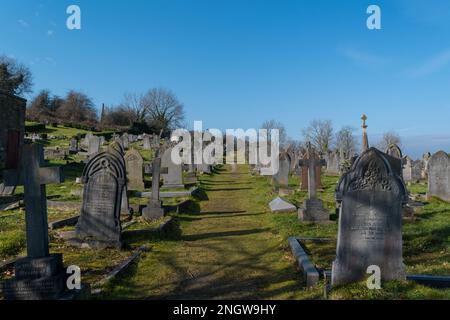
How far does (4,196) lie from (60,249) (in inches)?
283

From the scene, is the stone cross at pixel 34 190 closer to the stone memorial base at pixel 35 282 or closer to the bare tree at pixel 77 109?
the stone memorial base at pixel 35 282

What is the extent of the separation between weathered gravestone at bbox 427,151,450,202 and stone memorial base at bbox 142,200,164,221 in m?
10.4

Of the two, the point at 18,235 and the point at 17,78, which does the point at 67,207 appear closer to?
the point at 18,235

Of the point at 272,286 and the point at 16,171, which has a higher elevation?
the point at 16,171

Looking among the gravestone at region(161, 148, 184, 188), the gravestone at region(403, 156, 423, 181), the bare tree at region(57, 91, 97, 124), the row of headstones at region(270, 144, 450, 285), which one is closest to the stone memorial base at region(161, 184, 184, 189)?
the gravestone at region(161, 148, 184, 188)

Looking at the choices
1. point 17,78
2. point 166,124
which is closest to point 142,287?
point 17,78

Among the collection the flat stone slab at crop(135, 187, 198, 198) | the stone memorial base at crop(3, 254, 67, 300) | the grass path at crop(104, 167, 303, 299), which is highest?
the flat stone slab at crop(135, 187, 198, 198)

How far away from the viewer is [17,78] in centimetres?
5953

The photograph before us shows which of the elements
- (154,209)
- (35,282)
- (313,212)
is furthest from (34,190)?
(313,212)

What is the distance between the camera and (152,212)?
11727mm

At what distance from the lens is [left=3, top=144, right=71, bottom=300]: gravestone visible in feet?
16.2

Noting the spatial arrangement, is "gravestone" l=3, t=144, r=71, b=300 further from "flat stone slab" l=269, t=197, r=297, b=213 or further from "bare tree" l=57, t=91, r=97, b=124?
"bare tree" l=57, t=91, r=97, b=124

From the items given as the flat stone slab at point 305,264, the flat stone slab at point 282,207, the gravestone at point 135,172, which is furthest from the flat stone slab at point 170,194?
the flat stone slab at point 305,264

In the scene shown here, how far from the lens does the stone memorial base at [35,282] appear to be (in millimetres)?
4918
